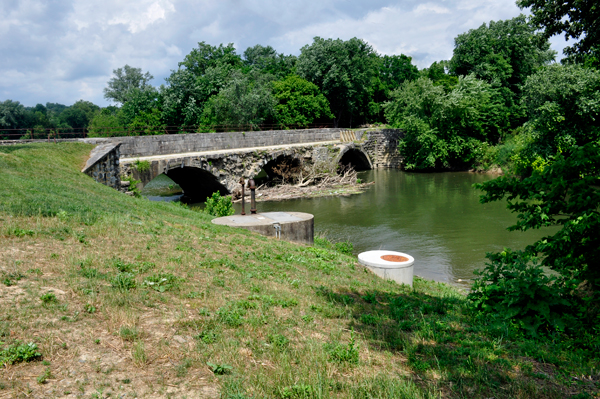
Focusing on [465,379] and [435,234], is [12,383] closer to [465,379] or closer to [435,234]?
[465,379]

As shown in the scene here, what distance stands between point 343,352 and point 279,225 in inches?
301

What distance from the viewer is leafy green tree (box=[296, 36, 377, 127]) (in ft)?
131

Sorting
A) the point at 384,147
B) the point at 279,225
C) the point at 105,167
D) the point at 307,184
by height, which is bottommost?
Answer: the point at 279,225

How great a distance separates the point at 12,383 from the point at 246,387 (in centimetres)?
162

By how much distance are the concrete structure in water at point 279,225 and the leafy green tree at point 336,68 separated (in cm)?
3023

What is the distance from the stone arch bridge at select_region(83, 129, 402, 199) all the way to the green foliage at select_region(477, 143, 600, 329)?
495 inches

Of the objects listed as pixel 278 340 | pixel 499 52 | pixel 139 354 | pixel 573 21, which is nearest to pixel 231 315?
pixel 278 340

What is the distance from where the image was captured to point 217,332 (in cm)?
407

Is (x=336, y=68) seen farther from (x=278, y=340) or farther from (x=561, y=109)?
(x=278, y=340)

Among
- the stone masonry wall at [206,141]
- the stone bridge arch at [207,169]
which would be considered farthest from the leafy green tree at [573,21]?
the stone masonry wall at [206,141]

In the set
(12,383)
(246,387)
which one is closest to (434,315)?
(246,387)

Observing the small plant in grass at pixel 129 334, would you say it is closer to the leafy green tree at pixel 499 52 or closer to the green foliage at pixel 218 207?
the green foliage at pixel 218 207

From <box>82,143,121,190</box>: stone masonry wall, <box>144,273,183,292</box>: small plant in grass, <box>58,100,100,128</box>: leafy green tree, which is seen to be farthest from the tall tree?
<box>58,100,100,128</box>: leafy green tree

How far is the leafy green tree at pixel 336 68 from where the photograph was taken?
40.1 metres
